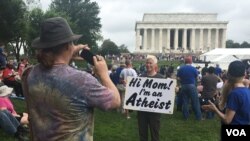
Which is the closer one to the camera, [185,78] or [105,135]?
[105,135]

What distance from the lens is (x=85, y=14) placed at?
246ft

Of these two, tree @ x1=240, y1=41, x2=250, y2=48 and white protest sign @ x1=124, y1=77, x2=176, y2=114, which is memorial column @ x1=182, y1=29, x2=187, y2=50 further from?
white protest sign @ x1=124, y1=77, x2=176, y2=114

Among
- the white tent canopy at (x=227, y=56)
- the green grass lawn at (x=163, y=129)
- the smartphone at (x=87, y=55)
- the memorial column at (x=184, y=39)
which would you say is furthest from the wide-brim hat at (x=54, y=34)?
the memorial column at (x=184, y=39)

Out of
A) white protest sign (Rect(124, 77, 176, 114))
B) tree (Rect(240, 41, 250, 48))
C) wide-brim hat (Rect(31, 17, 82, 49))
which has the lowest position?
tree (Rect(240, 41, 250, 48))

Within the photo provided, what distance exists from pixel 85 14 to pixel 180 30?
4053cm

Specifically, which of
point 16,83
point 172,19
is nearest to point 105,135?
point 16,83

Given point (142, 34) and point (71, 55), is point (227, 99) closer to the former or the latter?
point (71, 55)

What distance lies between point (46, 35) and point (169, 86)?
5503 millimetres

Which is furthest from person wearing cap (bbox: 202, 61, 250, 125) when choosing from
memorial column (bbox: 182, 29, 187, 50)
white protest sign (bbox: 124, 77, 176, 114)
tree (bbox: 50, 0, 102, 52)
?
memorial column (bbox: 182, 29, 187, 50)

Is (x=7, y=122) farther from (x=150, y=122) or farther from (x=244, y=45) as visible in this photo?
(x=244, y=45)

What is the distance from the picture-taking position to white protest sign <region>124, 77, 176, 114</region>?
25.8 ft

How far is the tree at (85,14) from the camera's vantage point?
243 feet

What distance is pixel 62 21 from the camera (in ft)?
9.29

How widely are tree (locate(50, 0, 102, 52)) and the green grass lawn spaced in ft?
199
